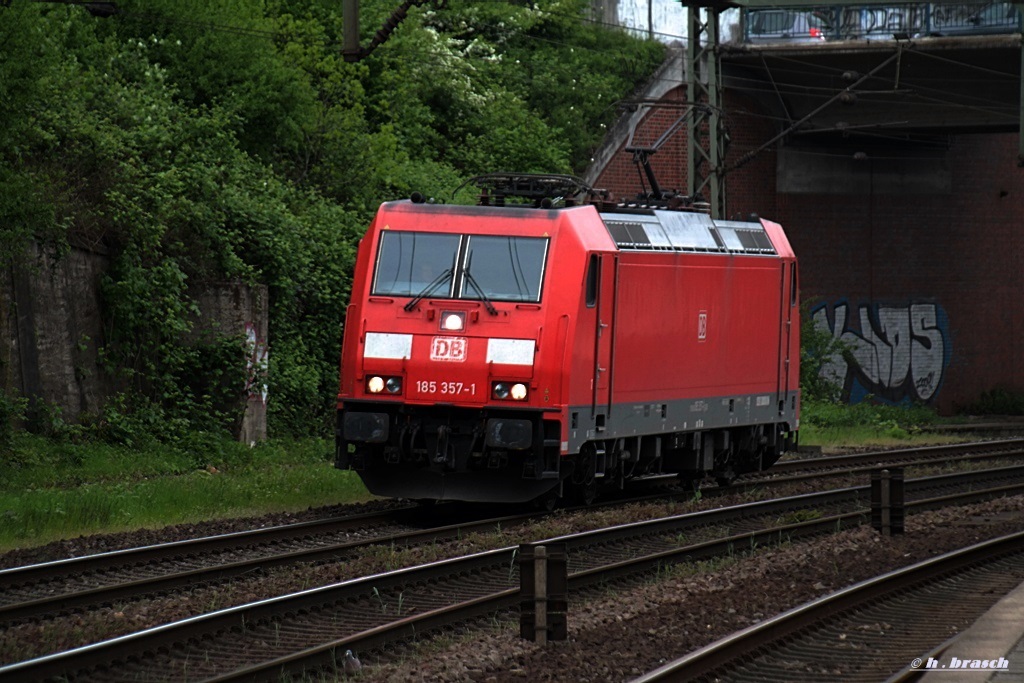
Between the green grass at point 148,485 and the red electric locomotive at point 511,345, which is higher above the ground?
the red electric locomotive at point 511,345

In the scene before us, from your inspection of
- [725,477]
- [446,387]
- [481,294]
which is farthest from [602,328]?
[725,477]

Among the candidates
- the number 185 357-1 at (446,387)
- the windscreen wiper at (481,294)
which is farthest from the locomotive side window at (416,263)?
the number 185 357-1 at (446,387)

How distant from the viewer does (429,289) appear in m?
16.4

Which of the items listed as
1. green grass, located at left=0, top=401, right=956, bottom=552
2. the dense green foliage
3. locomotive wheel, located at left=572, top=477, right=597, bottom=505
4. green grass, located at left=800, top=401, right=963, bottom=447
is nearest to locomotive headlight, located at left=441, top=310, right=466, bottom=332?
locomotive wheel, located at left=572, top=477, right=597, bottom=505

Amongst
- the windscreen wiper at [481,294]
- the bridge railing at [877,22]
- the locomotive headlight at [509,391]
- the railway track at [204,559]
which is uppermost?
the bridge railing at [877,22]

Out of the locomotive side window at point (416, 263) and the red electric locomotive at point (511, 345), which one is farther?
the locomotive side window at point (416, 263)

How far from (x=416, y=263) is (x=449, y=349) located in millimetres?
1124

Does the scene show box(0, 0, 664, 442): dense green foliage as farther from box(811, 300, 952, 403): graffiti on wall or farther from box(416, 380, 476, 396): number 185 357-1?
box(811, 300, 952, 403): graffiti on wall

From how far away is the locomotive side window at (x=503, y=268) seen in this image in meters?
16.1

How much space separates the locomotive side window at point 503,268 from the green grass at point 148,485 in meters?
3.23

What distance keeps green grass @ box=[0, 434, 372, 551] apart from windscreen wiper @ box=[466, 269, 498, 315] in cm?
318

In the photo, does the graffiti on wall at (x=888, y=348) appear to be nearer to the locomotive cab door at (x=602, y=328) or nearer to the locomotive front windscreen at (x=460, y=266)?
the locomotive cab door at (x=602, y=328)

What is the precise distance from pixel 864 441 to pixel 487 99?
11.2m

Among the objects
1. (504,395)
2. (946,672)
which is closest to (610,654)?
(946,672)
